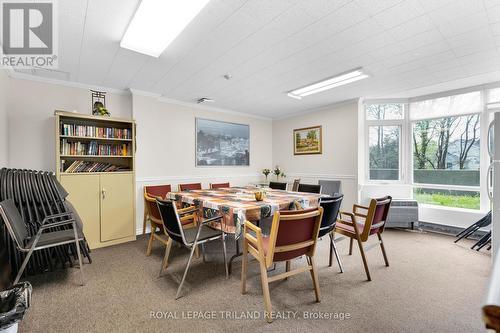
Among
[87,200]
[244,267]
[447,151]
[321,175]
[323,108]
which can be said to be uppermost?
[323,108]

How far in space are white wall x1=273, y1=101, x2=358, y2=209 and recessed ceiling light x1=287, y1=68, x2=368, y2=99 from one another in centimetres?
104

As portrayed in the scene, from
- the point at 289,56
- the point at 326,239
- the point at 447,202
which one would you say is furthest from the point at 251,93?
the point at 447,202

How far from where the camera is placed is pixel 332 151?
16.4 ft

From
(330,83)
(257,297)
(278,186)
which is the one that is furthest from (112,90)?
(257,297)

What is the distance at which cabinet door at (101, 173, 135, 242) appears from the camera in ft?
11.3

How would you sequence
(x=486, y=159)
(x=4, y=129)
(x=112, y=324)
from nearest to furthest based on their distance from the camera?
(x=112, y=324)
(x=4, y=129)
(x=486, y=159)

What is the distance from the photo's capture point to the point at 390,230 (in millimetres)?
4285

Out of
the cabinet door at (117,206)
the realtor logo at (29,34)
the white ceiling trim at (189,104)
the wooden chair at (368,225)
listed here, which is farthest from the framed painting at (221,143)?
the wooden chair at (368,225)

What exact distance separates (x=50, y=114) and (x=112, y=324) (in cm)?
332

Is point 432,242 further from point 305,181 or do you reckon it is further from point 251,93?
point 251,93

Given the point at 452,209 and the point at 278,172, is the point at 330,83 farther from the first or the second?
the point at 452,209

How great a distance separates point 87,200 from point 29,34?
2.10 meters

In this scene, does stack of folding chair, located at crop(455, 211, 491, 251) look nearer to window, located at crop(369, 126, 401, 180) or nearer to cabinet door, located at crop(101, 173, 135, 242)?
window, located at crop(369, 126, 401, 180)

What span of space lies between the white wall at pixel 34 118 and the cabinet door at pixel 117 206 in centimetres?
91
